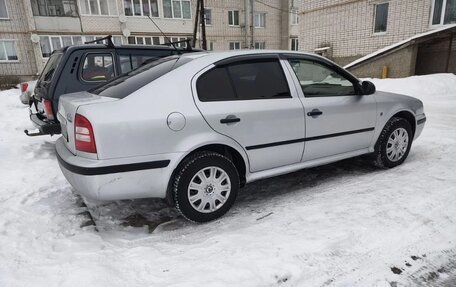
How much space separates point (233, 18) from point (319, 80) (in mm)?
26856

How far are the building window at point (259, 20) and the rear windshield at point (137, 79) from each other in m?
28.9

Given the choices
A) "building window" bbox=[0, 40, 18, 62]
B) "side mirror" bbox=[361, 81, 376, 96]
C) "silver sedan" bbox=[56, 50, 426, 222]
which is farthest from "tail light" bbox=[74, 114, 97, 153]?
"building window" bbox=[0, 40, 18, 62]

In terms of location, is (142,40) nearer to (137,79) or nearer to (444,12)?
(444,12)

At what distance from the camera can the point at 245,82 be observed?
3305 millimetres

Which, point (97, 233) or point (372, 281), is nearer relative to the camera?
point (372, 281)

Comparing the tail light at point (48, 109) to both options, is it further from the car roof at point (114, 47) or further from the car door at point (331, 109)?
the car door at point (331, 109)

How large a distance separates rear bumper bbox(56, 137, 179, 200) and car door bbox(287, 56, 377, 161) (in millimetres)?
1668

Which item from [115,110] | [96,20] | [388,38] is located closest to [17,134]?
[115,110]

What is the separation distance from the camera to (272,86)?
3438 millimetres

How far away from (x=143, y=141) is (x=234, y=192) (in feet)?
3.51

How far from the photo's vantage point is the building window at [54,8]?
20.6 m

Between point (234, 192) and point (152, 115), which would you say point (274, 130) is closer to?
point (234, 192)

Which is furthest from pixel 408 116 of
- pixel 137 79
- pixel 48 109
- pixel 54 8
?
pixel 54 8

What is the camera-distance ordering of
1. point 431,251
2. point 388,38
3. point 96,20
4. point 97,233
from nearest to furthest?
1. point 431,251
2. point 97,233
3. point 388,38
4. point 96,20
